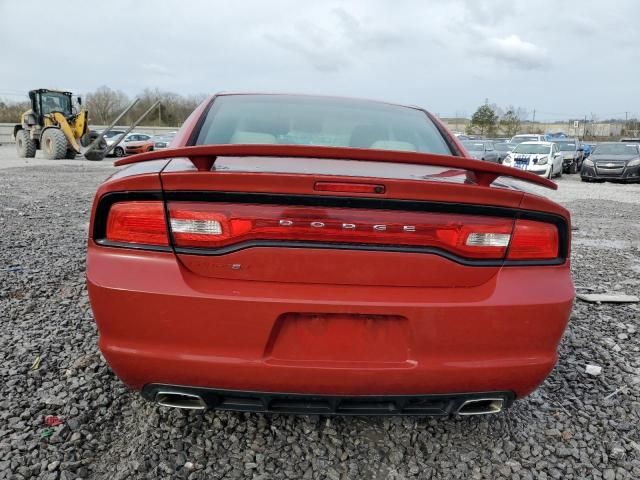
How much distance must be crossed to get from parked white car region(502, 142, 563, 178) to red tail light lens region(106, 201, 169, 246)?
661 inches

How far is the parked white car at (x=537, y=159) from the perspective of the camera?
17062mm

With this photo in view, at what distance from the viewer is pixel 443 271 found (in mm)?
1598

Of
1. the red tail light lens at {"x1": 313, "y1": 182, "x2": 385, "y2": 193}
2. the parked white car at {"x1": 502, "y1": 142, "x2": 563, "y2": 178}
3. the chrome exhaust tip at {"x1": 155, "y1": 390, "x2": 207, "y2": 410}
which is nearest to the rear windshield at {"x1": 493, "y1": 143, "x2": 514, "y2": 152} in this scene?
the parked white car at {"x1": 502, "y1": 142, "x2": 563, "y2": 178}

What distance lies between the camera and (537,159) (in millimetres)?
17094

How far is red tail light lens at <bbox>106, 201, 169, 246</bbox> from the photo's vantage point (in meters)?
1.60

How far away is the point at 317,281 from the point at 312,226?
0.18 m

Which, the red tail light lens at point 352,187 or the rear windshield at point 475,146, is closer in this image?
the red tail light lens at point 352,187

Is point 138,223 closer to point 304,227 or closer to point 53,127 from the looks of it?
point 304,227

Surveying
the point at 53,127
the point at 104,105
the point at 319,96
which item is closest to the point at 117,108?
the point at 104,105

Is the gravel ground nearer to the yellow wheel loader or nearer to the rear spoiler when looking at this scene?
the rear spoiler

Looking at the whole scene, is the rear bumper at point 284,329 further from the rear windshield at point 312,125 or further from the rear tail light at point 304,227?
the rear windshield at point 312,125

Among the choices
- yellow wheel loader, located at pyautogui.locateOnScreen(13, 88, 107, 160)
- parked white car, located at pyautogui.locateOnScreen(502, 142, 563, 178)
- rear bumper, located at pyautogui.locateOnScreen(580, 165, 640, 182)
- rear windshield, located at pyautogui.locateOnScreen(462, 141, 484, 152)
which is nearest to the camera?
rear bumper, located at pyautogui.locateOnScreen(580, 165, 640, 182)

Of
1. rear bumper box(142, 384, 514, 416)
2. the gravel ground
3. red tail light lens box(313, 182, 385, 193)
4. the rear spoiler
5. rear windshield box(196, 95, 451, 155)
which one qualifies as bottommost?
the gravel ground

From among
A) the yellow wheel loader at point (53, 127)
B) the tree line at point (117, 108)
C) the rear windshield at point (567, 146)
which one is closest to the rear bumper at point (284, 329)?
the yellow wheel loader at point (53, 127)
